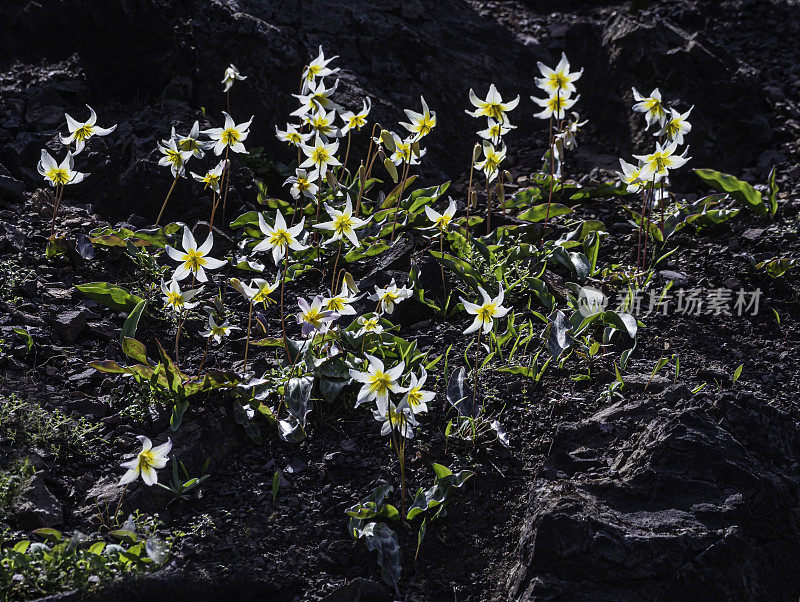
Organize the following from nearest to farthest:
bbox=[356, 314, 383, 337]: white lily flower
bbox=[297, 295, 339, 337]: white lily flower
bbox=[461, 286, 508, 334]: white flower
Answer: bbox=[461, 286, 508, 334]: white flower
bbox=[297, 295, 339, 337]: white lily flower
bbox=[356, 314, 383, 337]: white lily flower

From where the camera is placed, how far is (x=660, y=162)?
287 cm

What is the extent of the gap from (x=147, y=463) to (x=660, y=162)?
213 centimetres

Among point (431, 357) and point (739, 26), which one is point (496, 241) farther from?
point (739, 26)

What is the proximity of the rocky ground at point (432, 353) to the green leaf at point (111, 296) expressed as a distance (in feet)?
0.25

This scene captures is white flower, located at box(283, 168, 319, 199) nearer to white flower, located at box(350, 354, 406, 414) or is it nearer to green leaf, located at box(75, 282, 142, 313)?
green leaf, located at box(75, 282, 142, 313)

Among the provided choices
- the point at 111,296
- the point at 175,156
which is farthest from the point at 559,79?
the point at 111,296

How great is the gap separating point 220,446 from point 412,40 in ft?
9.87

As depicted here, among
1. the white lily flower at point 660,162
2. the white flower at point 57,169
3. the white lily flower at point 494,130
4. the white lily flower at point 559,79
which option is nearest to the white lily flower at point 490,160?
the white lily flower at point 494,130

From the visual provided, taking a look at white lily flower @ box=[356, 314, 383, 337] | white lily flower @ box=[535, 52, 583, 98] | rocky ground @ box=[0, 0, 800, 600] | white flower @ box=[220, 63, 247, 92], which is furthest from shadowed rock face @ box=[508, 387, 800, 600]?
white flower @ box=[220, 63, 247, 92]

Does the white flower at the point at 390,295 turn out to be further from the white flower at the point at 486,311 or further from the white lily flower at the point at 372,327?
the white flower at the point at 486,311

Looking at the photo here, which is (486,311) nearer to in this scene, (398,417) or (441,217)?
(398,417)

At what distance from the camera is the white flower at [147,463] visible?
6.14 ft

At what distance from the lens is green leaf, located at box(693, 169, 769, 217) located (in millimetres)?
3316

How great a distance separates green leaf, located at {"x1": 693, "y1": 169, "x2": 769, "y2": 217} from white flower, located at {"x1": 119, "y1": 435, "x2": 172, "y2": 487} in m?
2.63
